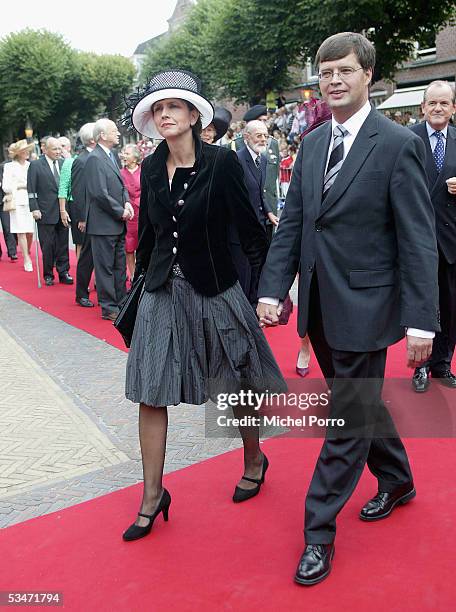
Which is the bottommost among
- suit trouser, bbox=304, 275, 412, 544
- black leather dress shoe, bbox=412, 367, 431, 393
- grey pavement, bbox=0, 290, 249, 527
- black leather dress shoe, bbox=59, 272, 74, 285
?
black leather dress shoe, bbox=59, 272, 74, 285

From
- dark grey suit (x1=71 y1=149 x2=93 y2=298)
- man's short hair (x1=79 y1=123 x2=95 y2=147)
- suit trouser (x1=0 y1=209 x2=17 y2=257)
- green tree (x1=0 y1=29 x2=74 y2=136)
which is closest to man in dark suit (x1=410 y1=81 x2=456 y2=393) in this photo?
dark grey suit (x1=71 y1=149 x2=93 y2=298)

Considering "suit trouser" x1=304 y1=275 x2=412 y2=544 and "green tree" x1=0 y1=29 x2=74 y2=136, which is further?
"green tree" x1=0 y1=29 x2=74 y2=136

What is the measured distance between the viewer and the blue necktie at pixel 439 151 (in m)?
4.88

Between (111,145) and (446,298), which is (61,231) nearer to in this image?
(111,145)

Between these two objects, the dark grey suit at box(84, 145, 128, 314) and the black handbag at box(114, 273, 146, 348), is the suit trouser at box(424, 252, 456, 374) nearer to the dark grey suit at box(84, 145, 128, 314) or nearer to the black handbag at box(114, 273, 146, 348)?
the black handbag at box(114, 273, 146, 348)

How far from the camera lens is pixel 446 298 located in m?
5.02

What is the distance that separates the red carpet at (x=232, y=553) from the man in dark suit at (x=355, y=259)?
139 millimetres

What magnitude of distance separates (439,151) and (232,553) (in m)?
3.22

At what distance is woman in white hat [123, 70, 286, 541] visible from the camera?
3166mm

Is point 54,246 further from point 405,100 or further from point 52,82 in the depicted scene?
point 52,82

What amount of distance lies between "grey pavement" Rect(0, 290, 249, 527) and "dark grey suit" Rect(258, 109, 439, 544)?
143 centimetres

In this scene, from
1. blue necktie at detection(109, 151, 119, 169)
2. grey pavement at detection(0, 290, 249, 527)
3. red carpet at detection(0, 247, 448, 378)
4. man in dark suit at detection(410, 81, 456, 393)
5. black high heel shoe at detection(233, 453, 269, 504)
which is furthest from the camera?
blue necktie at detection(109, 151, 119, 169)

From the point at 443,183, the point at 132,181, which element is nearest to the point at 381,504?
the point at 443,183

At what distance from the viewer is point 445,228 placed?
488 cm
